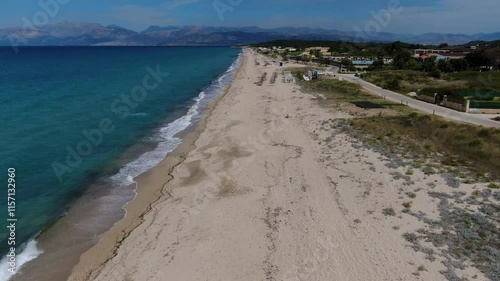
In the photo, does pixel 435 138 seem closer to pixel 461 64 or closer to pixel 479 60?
pixel 461 64

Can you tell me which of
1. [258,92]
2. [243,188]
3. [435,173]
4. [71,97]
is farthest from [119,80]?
[435,173]

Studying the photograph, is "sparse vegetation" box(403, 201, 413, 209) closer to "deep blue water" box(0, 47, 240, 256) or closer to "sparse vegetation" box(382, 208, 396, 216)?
"sparse vegetation" box(382, 208, 396, 216)

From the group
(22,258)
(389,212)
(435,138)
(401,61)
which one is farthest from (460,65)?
(22,258)

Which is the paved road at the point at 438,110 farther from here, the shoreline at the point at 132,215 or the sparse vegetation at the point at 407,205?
the shoreline at the point at 132,215

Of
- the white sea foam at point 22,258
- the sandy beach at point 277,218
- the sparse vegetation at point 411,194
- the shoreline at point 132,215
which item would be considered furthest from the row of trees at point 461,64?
the white sea foam at point 22,258

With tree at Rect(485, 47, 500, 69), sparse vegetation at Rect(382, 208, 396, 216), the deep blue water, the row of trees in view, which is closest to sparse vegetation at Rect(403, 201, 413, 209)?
sparse vegetation at Rect(382, 208, 396, 216)
